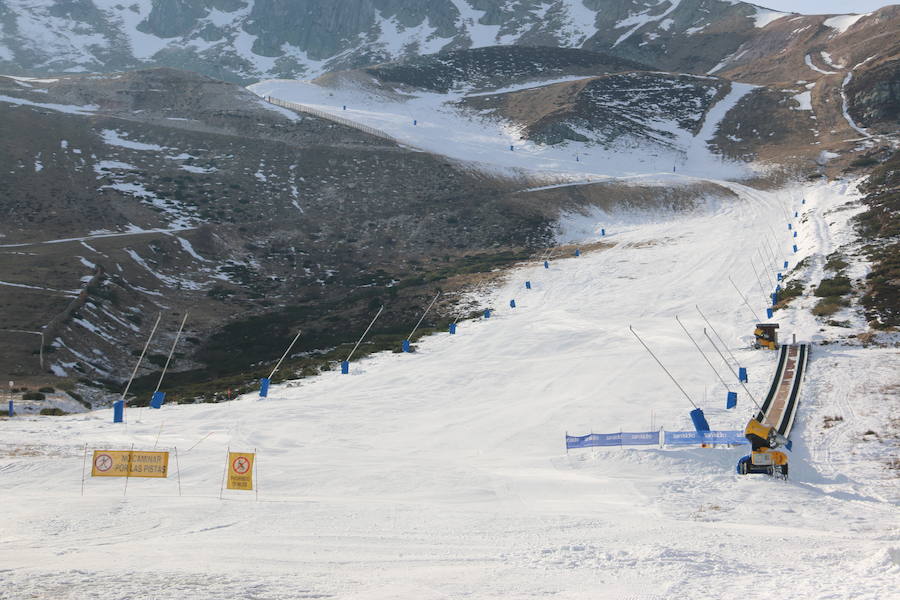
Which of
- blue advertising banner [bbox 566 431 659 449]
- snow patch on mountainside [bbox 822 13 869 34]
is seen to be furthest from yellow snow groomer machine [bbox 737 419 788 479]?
snow patch on mountainside [bbox 822 13 869 34]

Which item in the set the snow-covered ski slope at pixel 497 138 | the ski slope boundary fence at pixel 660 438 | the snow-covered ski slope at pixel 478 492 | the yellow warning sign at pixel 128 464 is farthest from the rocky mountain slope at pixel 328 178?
the ski slope boundary fence at pixel 660 438

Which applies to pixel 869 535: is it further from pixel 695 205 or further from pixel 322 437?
pixel 695 205

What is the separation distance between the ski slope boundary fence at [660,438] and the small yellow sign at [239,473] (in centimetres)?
949

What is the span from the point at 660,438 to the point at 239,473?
41.3 feet

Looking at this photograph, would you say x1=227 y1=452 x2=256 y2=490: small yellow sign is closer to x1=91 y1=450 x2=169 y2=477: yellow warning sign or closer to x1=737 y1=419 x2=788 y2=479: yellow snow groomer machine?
x1=91 y1=450 x2=169 y2=477: yellow warning sign

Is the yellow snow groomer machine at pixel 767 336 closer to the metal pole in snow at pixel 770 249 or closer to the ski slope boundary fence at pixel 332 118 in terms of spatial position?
the metal pole in snow at pixel 770 249

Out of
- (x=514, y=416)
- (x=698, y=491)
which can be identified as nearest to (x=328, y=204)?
(x=514, y=416)

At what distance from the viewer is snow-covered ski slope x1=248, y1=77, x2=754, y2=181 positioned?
85250mm

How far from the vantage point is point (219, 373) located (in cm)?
3691

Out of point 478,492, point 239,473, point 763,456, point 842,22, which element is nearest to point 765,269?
point 763,456

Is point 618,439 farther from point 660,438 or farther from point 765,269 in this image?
point 765,269

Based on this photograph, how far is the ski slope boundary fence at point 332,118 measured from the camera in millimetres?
90088

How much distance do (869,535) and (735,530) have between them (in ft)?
8.95

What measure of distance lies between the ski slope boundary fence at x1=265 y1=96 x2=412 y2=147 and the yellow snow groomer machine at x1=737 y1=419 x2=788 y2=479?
7345cm
